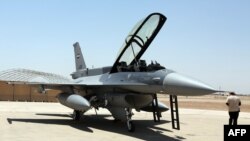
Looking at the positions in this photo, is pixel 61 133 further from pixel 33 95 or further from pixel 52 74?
pixel 33 95

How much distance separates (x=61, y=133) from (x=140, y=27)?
16.2 ft

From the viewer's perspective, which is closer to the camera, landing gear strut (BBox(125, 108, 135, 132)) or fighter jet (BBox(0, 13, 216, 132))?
fighter jet (BBox(0, 13, 216, 132))

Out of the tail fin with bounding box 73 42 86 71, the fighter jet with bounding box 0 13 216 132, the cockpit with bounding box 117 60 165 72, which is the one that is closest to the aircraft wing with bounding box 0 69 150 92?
the fighter jet with bounding box 0 13 216 132

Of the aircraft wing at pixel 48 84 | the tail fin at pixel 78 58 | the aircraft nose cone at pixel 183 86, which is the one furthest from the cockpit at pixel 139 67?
the tail fin at pixel 78 58

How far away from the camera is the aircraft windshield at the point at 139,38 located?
12570mm

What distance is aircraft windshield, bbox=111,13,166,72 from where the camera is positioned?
12.6 meters

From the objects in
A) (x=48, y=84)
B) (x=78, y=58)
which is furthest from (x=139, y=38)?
(x=78, y=58)

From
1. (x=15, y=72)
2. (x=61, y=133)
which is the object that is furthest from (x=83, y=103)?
(x=15, y=72)

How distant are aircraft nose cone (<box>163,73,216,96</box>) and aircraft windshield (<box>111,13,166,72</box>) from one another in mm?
2824

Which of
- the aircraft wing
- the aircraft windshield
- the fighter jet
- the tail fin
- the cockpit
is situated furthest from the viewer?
the tail fin

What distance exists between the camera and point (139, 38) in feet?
42.8

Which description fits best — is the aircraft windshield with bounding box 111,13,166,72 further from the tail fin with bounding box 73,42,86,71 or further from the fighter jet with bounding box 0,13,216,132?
the tail fin with bounding box 73,42,86,71

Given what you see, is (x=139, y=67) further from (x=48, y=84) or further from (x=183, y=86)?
(x=48, y=84)

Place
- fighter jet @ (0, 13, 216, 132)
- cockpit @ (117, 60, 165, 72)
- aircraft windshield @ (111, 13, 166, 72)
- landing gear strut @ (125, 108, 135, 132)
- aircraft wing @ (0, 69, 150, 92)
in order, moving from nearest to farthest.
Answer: fighter jet @ (0, 13, 216, 132), cockpit @ (117, 60, 165, 72), landing gear strut @ (125, 108, 135, 132), aircraft wing @ (0, 69, 150, 92), aircraft windshield @ (111, 13, 166, 72)
